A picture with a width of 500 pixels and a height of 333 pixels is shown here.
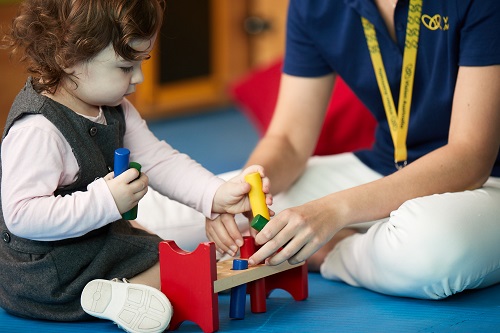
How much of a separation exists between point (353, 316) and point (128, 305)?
14.1 inches

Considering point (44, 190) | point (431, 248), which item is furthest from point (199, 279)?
point (431, 248)

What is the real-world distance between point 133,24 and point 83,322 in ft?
1.53

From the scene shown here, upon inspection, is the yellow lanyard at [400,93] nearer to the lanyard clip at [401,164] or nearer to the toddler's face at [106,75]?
the lanyard clip at [401,164]

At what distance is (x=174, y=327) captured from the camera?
53.1 inches

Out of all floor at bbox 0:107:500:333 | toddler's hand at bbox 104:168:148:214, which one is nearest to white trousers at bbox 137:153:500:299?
floor at bbox 0:107:500:333

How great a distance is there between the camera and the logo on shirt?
155cm

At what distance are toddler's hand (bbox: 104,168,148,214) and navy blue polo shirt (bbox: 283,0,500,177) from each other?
1.84 ft

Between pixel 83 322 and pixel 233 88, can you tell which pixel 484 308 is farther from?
pixel 233 88

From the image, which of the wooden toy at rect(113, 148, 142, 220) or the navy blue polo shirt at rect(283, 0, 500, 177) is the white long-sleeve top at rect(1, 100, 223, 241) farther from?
the navy blue polo shirt at rect(283, 0, 500, 177)

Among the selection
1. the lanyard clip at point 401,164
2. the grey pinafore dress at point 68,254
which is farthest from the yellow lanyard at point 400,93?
the grey pinafore dress at point 68,254

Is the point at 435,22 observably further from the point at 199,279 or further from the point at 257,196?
the point at 199,279

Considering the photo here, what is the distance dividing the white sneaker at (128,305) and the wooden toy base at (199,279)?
0.03 meters

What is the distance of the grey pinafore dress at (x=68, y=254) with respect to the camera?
53.0 inches

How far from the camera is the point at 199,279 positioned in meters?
1.30
